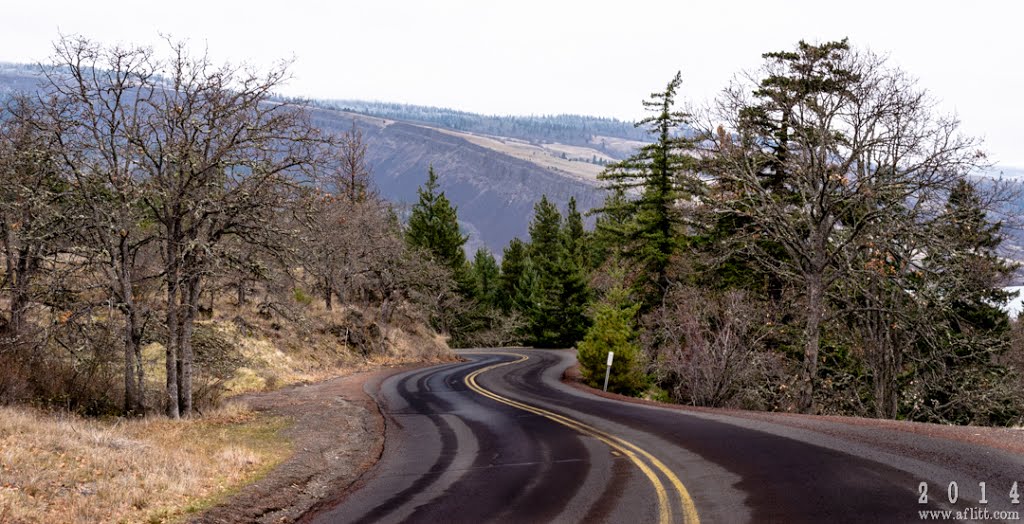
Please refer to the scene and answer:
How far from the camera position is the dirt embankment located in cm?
906

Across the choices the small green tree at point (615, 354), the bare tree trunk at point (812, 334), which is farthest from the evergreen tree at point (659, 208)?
the bare tree trunk at point (812, 334)

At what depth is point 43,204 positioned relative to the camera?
46.1 ft

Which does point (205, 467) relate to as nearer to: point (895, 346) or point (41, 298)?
point (41, 298)

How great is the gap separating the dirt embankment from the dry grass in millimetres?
422

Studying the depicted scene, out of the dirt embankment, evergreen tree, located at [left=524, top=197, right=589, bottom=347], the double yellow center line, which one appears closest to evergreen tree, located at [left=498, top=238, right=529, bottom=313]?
evergreen tree, located at [left=524, top=197, right=589, bottom=347]

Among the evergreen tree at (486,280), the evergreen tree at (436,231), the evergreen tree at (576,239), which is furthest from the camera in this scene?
the evergreen tree at (486,280)

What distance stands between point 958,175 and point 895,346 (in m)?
8.49

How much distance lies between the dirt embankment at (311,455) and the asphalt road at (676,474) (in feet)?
1.57

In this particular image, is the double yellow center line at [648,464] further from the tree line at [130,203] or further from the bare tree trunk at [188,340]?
the bare tree trunk at [188,340]

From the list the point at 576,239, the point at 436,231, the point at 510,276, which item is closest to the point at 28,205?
→ the point at 436,231

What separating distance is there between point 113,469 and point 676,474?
8474 millimetres

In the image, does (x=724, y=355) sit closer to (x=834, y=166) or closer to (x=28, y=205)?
(x=834, y=166)

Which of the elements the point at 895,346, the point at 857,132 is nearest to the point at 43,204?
the point at 857,132

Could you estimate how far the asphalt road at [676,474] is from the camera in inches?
308
